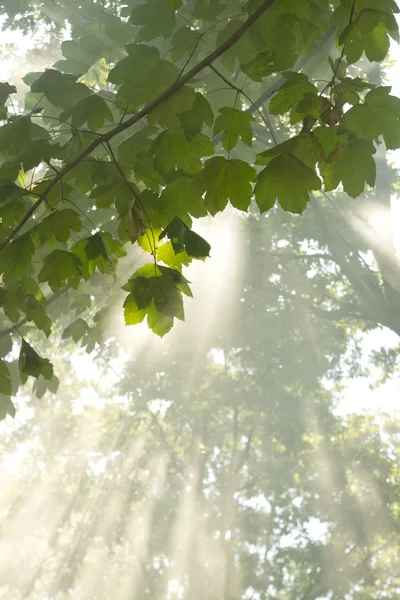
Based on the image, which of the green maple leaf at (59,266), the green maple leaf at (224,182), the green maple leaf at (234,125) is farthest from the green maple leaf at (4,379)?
the green maple leaf at (234,125)

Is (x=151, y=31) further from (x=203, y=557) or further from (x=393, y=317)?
(x=203, y=557)

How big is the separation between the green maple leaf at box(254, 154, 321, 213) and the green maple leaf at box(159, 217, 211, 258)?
27cm

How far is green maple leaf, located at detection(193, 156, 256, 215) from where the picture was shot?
64.8 inches

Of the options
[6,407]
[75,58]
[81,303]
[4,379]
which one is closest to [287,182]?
[4,379]

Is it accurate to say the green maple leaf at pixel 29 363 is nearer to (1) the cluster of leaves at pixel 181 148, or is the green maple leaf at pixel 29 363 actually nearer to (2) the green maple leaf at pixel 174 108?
(1) the cluster of leaves at pixel 181 148

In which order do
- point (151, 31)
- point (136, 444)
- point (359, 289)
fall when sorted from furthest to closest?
point (136, 444), point (359, 289), point (151, 31)

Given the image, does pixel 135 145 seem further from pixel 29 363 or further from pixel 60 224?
pixel 29 363

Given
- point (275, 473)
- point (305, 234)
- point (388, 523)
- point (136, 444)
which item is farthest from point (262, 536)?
point (305, 234)

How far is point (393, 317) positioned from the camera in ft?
45.9

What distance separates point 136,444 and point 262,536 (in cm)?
751

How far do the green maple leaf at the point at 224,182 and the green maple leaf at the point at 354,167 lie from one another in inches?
11.1

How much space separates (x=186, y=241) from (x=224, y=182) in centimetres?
25

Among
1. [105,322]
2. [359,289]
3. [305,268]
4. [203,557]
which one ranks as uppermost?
[305,268]

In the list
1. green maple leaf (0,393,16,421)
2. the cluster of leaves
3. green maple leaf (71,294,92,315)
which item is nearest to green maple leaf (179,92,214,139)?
the cluster of leaves
